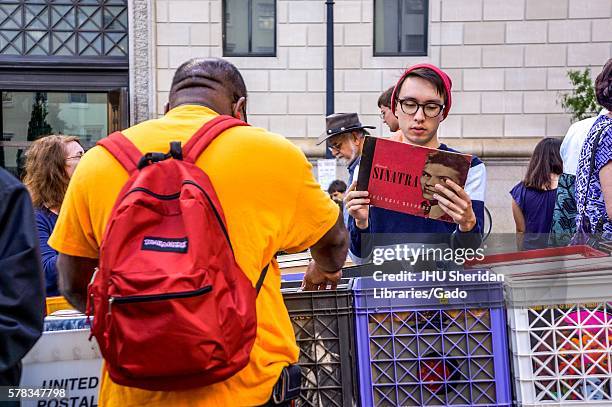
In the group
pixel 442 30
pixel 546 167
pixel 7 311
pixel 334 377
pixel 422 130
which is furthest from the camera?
pixel 442 30

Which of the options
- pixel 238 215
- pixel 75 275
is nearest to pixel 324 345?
pixel 238 215

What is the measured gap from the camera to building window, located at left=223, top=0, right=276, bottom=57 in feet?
49.8

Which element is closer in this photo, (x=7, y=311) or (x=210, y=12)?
(x=7, y=311)

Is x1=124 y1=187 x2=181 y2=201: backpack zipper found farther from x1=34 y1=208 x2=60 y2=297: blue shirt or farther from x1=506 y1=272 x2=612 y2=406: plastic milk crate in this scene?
x1=34 y1=208 x2=60 y2=297: blue shirt

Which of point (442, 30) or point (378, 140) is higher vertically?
point (442, 30)

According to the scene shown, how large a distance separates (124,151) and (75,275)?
476 mm

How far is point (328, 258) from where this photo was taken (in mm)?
3053

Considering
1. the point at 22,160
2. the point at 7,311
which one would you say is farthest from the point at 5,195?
the point at 22,160

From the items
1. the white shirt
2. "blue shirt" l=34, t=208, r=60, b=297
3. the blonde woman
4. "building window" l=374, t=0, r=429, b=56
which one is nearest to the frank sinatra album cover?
"blue shirt" l=34, t=208, r=60, b=297

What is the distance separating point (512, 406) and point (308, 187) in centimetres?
132

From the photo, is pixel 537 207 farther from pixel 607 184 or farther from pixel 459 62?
pixel 459 62

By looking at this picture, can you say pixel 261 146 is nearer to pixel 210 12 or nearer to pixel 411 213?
pixel 411 213

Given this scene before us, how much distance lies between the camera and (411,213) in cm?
350

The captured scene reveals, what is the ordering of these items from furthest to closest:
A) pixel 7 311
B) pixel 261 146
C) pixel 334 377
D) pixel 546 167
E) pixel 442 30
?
pixel 442 30 < pixel 546 167 < pixel 334 377 < pixel 261 146 < pixel 7 311
